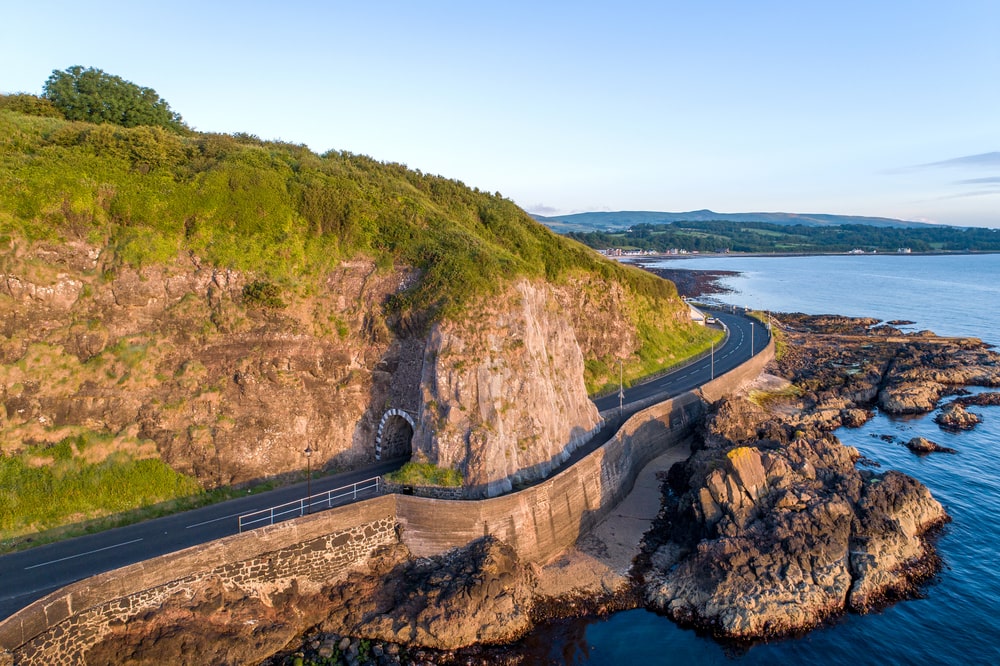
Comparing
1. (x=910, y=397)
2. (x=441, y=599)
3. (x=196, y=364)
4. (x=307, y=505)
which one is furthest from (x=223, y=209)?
(x=910, y=397)

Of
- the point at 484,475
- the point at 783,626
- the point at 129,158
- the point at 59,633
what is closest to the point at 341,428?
the point at 484,475

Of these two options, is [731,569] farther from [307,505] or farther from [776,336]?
[776,336]

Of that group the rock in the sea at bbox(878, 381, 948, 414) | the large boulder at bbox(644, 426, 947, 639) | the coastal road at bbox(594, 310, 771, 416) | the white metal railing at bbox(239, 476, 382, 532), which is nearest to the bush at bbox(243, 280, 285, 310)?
the white metal railing at bbox(239, 476, 382, 532)

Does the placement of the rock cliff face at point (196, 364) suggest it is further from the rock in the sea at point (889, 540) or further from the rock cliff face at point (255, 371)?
the rock in the sea at point (889, 540)

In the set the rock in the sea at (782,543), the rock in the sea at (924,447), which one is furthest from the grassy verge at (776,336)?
the rock in the sea at (782,543)

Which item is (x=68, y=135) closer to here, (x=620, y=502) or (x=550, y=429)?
(x=550, y=429)

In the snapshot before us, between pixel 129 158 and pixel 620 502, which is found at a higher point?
pixel 129 158
